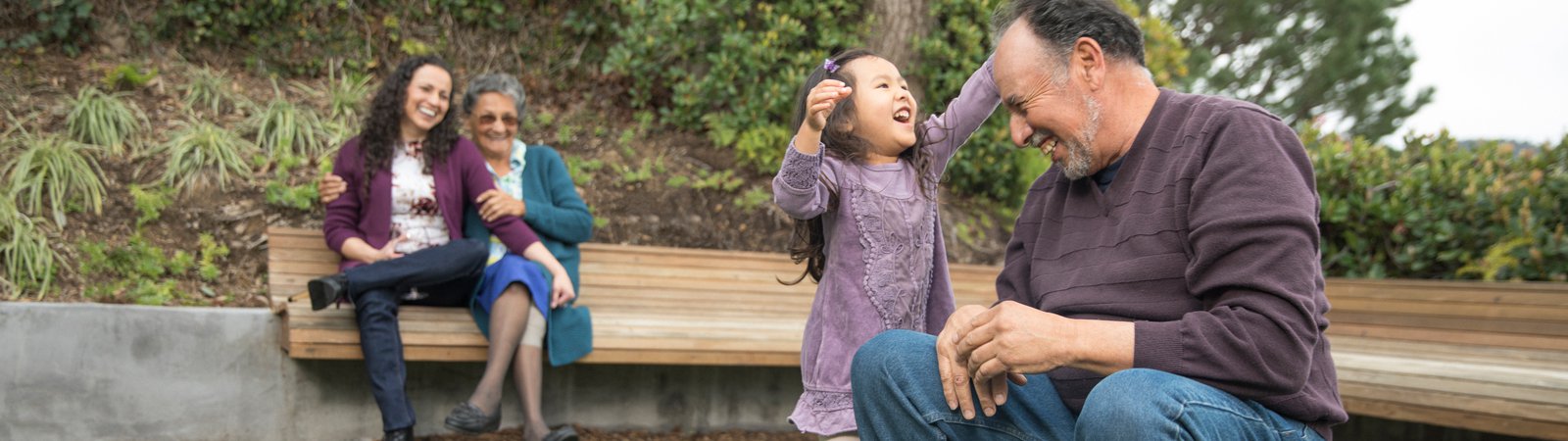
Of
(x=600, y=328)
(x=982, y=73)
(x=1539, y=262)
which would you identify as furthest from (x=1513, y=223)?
(x=600, y=328)

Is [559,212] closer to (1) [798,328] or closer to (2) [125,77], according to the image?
(1) [798,328]

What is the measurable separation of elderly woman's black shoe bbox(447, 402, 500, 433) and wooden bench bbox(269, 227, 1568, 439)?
281 mm

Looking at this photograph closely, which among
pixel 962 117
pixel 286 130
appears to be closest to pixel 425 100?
pixel 286 130

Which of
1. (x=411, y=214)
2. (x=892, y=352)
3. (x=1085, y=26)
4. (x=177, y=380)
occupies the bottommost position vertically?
(x=177, y=380)

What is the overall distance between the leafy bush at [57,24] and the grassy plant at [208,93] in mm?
647

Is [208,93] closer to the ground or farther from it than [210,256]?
farther from it

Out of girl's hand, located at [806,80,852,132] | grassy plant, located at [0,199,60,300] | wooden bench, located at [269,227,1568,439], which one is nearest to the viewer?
girl's hand, located at [806,80,852,132]

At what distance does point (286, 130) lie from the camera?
5715mm

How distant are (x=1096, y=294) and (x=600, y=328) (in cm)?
241

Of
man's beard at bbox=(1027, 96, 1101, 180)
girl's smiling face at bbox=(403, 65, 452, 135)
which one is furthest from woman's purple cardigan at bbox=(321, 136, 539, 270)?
man's beard at bbox=(1027, 96, 1101, 180)

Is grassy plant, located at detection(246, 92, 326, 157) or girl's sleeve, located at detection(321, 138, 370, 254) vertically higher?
grassy plant, located at detection(246, 92, 326, 157)

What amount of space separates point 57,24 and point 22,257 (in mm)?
1910

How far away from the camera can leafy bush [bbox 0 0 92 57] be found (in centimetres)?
601

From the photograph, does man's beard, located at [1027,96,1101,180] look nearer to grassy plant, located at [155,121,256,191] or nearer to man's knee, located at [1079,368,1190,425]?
man's knee, located at [1079,368,1190,425]
